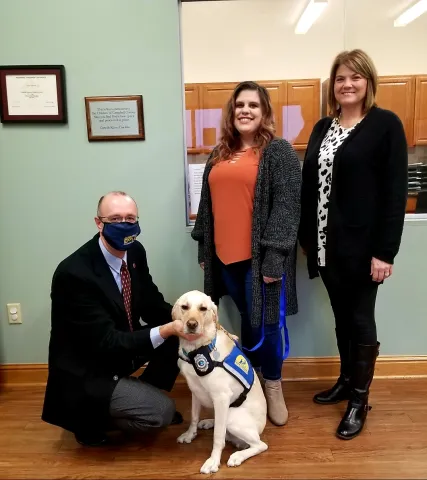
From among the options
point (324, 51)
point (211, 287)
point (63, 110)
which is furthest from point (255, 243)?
point (324, 51)

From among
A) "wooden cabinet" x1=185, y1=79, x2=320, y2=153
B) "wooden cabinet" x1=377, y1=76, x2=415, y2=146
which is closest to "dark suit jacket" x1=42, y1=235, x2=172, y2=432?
"wooden cabinet" x1=185, y1=79, x2=320, y2=153

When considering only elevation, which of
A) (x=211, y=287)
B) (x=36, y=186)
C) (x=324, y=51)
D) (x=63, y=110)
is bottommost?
(x=211, y=287)

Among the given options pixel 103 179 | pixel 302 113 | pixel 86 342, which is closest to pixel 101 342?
pixel 86 342

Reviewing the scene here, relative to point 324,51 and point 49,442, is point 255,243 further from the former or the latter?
point 324,51

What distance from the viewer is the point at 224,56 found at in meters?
2.74

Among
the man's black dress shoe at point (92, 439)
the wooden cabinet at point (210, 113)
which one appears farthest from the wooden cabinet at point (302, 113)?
the man's black dress shoe at point (92, 439)

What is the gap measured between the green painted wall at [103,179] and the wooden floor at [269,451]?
45 centimetres

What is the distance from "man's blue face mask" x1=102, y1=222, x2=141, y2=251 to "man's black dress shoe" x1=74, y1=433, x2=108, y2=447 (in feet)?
2.76

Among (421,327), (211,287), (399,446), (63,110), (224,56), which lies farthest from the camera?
(224,56)

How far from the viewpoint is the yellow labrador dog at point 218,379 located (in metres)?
1.63

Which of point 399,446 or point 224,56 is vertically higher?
point 224,56

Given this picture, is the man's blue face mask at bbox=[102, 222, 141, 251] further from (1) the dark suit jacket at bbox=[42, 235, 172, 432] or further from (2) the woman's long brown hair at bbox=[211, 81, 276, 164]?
(2) the woman's long brown hair at bbox=[211, 81, 276, 164]

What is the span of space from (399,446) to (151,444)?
3.55 feet

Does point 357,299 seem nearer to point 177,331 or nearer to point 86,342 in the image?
point 177,331
